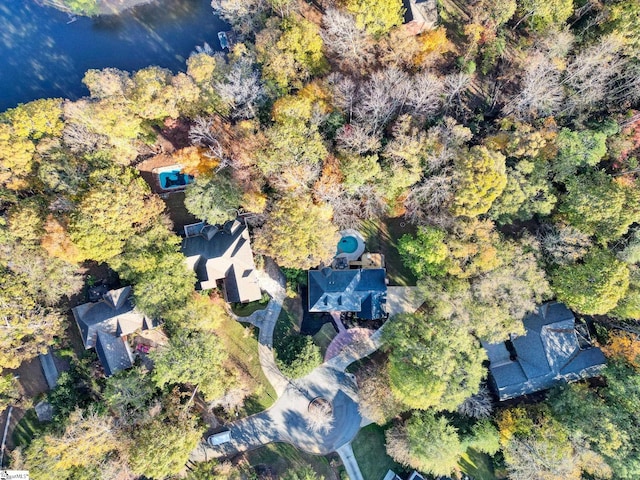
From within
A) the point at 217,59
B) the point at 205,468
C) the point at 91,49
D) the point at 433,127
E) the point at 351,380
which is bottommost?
the point at 205,468

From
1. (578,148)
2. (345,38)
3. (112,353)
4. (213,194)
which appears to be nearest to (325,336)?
(213,194)

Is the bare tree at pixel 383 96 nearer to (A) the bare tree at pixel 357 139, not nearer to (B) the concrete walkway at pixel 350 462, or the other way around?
(A) the bare tree at pixel 357 139

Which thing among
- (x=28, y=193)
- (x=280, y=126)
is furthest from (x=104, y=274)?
(x=280, y=126)

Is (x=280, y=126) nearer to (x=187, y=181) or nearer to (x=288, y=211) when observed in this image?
(x=288, y=211)

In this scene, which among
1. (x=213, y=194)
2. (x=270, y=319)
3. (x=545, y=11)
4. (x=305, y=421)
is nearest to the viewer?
(x=213, y=194)

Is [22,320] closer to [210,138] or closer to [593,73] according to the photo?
[210,138]

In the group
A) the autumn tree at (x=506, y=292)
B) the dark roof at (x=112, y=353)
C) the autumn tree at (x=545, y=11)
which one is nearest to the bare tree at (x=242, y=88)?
the dark roof at (x=112, y=353)
